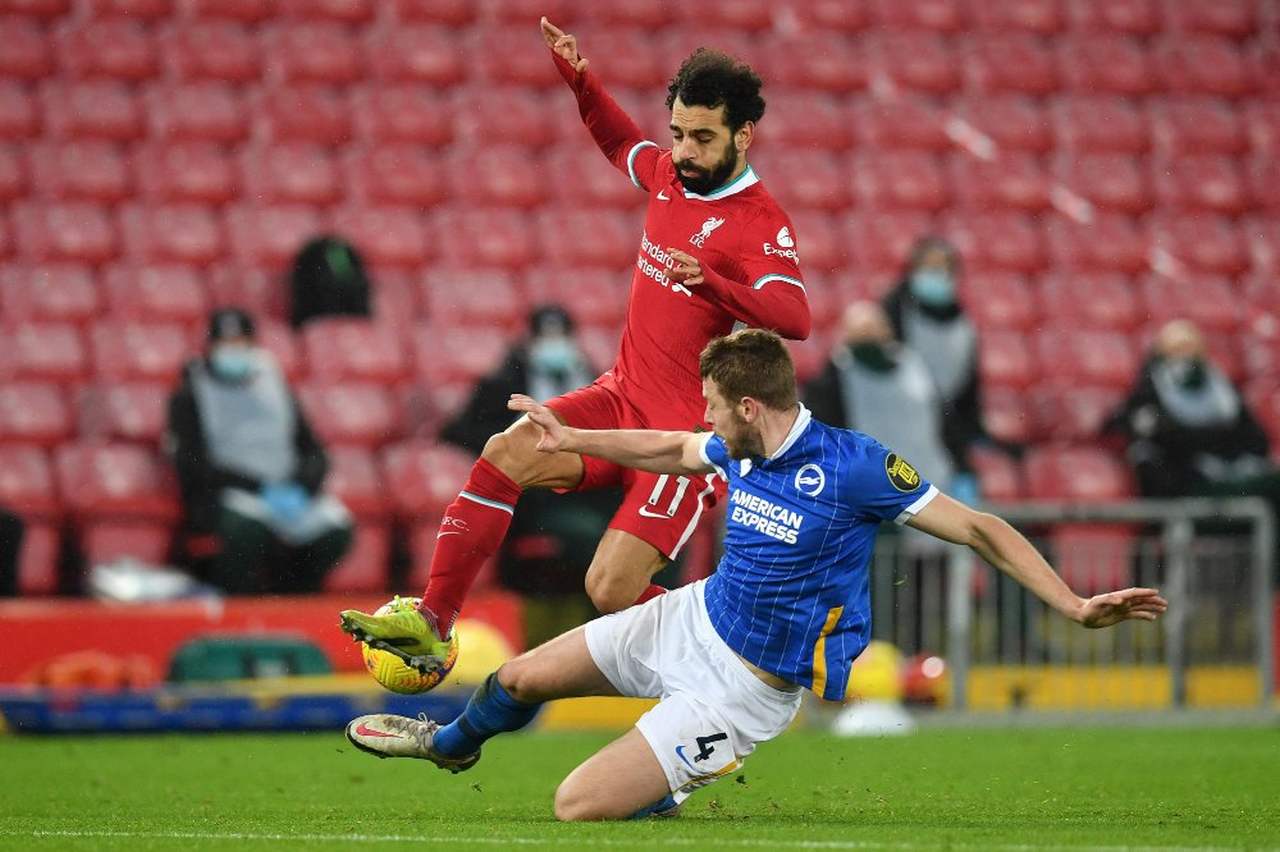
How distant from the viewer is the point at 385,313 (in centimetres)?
1263

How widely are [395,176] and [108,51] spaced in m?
2.02

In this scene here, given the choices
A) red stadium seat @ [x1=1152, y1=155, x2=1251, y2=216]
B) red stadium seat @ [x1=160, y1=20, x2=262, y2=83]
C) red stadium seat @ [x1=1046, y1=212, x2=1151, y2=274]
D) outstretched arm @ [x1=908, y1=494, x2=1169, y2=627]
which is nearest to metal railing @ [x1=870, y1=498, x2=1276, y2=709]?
red stadium seat @ [x1=1046, y1=212, x2=1151, y2=274]

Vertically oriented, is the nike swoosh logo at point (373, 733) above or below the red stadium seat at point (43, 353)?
below

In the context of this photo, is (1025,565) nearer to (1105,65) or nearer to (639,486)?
(639,486)

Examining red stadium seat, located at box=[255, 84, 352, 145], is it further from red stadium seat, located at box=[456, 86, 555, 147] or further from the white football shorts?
the white football shorts

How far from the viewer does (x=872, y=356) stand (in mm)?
11391

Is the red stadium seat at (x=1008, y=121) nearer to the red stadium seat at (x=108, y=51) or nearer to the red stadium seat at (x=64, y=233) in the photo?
the red stadium seat at (x=108, y=51)

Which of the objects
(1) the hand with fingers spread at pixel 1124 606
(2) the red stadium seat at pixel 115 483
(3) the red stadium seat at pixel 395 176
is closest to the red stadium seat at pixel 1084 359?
(3) the red stadium seat at pixel 395 176

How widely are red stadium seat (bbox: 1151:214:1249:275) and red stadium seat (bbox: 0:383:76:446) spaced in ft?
26.2

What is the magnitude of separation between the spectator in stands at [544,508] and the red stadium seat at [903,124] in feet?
13.3

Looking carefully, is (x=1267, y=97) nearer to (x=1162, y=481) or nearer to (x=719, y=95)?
(x=1162, y=481)

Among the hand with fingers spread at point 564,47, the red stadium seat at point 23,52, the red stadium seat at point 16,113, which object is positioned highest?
the red stadium seat at point 23,52

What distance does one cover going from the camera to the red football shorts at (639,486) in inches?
259

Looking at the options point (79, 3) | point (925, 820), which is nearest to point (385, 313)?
point (79, 3)
